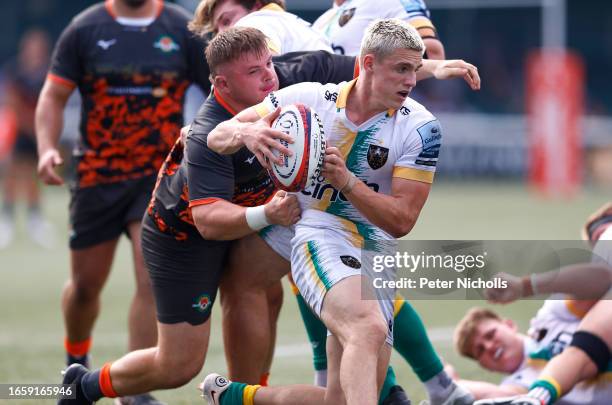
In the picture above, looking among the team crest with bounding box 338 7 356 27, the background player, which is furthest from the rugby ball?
the background player

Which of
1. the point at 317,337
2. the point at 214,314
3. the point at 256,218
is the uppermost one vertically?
→ the point at 256,218

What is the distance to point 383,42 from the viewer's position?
16.4 ft

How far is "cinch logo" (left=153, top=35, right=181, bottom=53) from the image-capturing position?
716cm

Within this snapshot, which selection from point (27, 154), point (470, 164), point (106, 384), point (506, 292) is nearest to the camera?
point (506, 292)

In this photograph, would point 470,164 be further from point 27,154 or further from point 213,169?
point 213,169

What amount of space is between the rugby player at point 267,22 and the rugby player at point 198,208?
21 centimetres

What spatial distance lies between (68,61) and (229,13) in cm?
132

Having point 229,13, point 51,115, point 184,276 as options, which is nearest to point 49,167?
point 51,115

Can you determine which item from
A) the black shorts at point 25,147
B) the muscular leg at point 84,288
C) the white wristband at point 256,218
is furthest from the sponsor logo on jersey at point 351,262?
the black shorts at point 25,147

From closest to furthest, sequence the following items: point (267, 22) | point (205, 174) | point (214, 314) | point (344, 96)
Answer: point (344, 96) → point (205, 174) → point (267, 22) → point (214, 314)

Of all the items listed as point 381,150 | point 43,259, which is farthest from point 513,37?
point 381,150

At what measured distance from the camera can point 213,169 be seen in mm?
5297

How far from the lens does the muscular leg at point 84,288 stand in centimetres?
712

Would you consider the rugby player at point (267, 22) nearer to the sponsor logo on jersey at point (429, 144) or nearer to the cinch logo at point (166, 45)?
the cinch logo at point (166, 45)
